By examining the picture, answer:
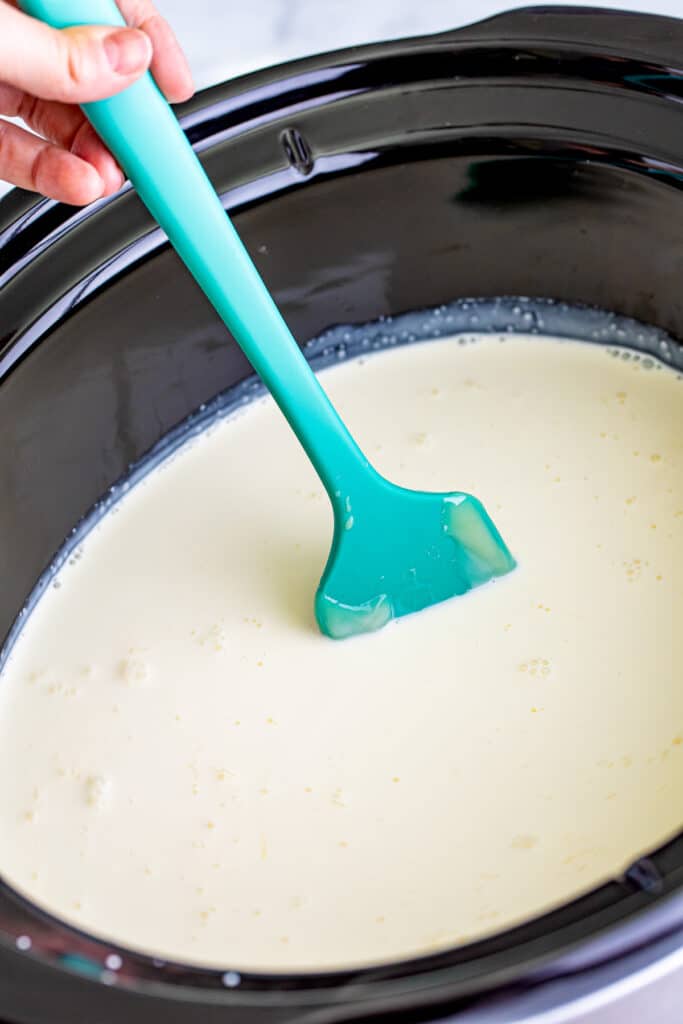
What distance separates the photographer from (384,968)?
0.61m

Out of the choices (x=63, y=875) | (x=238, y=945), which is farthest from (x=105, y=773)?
(x=238, y=945)

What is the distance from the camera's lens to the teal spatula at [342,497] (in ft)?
2.93

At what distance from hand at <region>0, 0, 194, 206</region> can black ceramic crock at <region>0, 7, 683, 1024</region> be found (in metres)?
0.08

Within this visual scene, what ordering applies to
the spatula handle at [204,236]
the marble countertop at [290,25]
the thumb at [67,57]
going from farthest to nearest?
the marble countertop at [290,25]
the spatula handle at [204,236]
the thumb at [67,57]

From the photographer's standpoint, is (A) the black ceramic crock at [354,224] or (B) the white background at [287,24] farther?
(B) the white background at [287,24]

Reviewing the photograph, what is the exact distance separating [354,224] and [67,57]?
0.47 meters

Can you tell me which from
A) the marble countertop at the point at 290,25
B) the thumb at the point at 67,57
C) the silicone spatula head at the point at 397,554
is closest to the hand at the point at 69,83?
the thumb at the point at 67,57

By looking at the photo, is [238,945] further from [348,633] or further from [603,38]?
[603,38]

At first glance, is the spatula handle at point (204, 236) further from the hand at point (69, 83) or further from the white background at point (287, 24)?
the white background at point (287, 24)

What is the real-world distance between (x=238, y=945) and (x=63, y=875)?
0.16 meters

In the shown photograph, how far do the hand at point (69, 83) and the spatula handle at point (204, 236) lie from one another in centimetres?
4

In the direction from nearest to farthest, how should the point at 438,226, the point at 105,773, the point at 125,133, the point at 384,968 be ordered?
the point at 384,968, the point at 125,133, the point at 105,773, the point at 438,226

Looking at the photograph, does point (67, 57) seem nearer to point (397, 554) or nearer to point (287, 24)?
point (397, 554)

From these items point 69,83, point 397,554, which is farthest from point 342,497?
point 69,83
